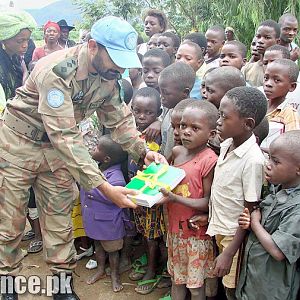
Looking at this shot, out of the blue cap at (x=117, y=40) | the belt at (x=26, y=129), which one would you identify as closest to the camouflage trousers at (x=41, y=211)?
the belt at (x=26, y=129)

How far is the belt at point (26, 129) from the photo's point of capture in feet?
9.52

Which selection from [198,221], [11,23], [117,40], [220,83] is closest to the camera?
[117,40]

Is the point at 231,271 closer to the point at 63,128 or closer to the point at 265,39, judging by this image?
the point at 63,128

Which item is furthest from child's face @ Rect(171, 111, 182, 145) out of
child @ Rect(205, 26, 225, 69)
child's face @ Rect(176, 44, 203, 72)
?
child @ Rect(205, 26, 225, 69)

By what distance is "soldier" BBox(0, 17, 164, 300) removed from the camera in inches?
101

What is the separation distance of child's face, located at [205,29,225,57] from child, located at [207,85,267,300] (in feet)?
8.90

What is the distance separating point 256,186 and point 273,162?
213 mm

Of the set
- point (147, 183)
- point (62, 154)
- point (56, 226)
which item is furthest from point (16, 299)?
point (147, 183)

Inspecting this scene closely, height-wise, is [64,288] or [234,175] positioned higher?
[234,175]

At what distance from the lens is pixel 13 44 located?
11.8 ft

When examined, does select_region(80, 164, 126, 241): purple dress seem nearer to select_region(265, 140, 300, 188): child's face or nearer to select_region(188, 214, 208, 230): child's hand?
select_region(188, 214, 208, 230): child's hand

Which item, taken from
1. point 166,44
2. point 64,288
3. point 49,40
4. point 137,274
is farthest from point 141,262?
point 49,40

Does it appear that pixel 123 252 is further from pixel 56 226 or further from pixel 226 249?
pixel 226 249

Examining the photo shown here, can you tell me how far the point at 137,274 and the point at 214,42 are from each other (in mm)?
2887
